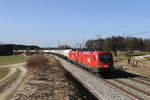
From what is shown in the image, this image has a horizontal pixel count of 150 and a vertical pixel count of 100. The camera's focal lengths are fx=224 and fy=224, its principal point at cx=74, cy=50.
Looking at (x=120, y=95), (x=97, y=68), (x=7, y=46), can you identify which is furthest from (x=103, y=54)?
(x=7, y=46)

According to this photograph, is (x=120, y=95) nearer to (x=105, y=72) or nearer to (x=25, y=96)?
(x=25, y=96)

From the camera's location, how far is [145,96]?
52.6ft

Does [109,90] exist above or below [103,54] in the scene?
below

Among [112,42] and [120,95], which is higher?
[112,42]

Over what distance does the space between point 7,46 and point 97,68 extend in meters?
144

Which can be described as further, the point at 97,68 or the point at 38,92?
the point at 97,68

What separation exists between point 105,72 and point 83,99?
10.6m

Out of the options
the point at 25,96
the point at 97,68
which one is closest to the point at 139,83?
the point at 97,68

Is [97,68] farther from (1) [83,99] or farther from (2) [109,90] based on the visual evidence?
(1) [83,99]

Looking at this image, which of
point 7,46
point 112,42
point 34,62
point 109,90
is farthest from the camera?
point 7,46

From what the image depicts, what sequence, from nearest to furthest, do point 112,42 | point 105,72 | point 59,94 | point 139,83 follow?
point 59,94 → point 139,83 → point 105,72 → point 112,42

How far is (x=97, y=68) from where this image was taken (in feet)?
86.0

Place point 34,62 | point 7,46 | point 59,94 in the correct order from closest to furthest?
point 59,94, point 34,62, point 7,46

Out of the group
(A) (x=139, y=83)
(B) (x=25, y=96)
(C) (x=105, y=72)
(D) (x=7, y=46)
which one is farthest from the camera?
(D) (x=7, y=46)
